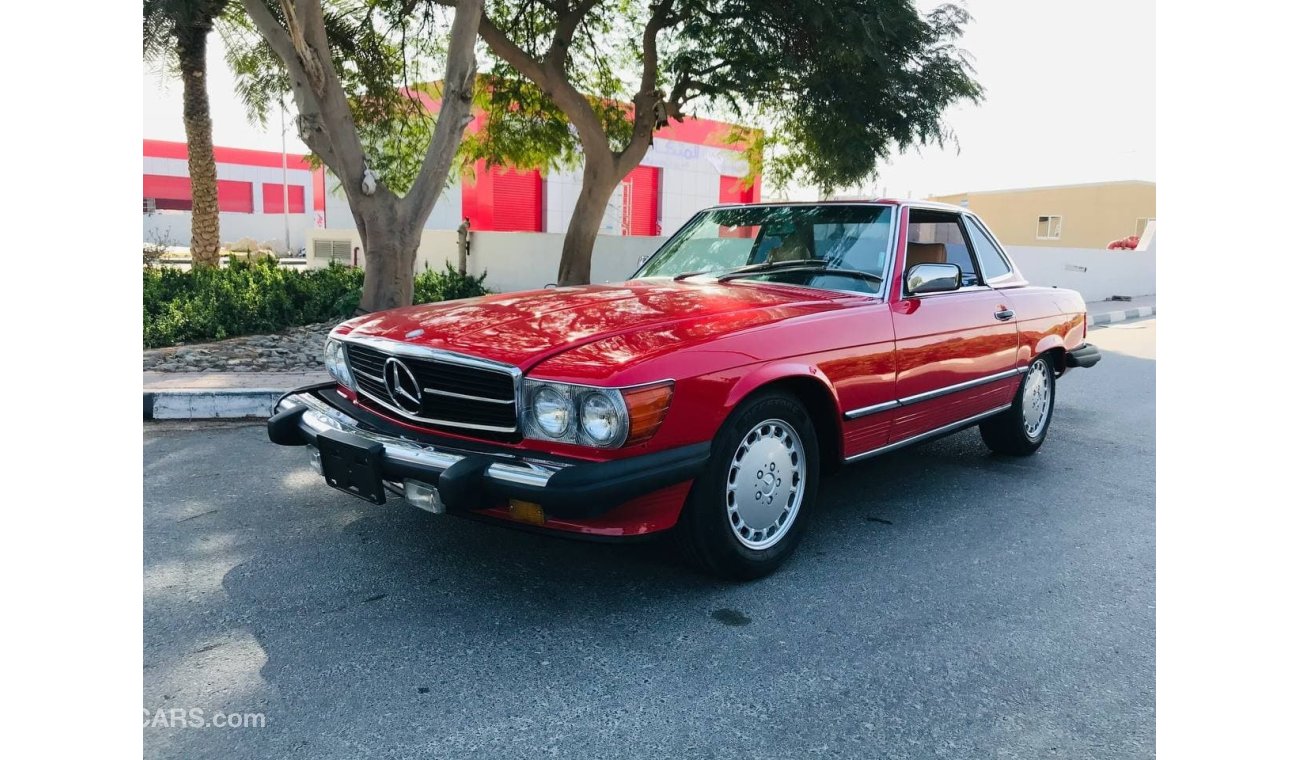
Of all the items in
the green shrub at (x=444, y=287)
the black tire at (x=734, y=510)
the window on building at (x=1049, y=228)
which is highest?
the window on building at (x=1049, y=228)

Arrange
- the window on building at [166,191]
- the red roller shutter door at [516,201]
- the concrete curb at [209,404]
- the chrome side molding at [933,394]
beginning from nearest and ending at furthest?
the chrome side molding at [933,394]
the concrete curb at [209,404]
the red roller shutter door at [516,201]
the window on building at [166,191]

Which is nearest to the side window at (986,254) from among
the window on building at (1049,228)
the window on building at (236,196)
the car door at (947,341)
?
the car door at (947,341)

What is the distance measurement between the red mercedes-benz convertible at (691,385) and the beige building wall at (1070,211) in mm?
30323

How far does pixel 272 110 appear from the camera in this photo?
46.3 feet

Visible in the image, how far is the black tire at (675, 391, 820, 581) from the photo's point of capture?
123 inches

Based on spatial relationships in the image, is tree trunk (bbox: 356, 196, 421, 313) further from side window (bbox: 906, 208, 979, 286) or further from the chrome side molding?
the chrome side molding

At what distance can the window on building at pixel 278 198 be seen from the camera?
42656 mm

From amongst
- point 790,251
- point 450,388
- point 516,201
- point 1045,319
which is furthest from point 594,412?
point 516,201

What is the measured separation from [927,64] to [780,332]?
9982 mm

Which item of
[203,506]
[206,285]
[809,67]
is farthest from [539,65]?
[203,506]

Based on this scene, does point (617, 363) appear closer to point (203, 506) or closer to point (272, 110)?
point (203, 506)

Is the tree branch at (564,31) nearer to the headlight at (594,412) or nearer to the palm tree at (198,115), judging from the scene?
the palm tree at (198,115)

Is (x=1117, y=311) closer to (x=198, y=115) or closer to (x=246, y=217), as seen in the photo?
(x=198, y=115)

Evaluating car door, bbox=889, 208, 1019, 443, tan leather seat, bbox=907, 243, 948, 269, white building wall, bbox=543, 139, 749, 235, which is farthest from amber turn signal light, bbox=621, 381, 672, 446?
white building wall, bbox=543, 139, 749, 235
